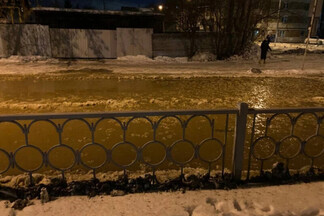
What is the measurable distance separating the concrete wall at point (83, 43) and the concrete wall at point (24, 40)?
484mm

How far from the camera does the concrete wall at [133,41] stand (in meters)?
18.0

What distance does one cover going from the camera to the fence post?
11.9 feet

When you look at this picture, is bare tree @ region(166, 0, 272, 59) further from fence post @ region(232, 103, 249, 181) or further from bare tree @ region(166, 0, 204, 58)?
fence post @ region(232, 103, 249, 181)

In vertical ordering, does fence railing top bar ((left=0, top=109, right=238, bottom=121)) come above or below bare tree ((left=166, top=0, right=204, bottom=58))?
below

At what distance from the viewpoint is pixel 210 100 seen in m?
8.71

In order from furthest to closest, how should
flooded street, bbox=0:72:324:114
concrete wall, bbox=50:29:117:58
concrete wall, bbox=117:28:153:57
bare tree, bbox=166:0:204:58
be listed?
bare tree, bbox=166:0:204:58
concrete wall, bbox=117:28:153:57
concrete wall, bbox=50:29:117:58
flooded street, bbox=0:72:324:114

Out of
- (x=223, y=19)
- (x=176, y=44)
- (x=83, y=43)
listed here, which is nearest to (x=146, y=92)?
(x=83, y=43)

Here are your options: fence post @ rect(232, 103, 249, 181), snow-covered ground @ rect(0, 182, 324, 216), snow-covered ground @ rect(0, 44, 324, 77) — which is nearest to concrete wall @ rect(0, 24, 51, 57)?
snow-covered ground @ rect(0, 44, 324, 77)

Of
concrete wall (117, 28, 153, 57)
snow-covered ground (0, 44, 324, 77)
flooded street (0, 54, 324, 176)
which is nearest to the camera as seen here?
flooded street (0, 54, 324, 176)

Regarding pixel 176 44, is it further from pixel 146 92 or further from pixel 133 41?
pixel 146 92

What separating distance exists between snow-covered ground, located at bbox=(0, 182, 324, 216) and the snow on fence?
0.40 meters

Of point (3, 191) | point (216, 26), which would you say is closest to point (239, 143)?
point (3, 191)

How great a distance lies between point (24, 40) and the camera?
16.7 meters

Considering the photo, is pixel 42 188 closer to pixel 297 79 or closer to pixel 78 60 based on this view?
pixel 297 79
